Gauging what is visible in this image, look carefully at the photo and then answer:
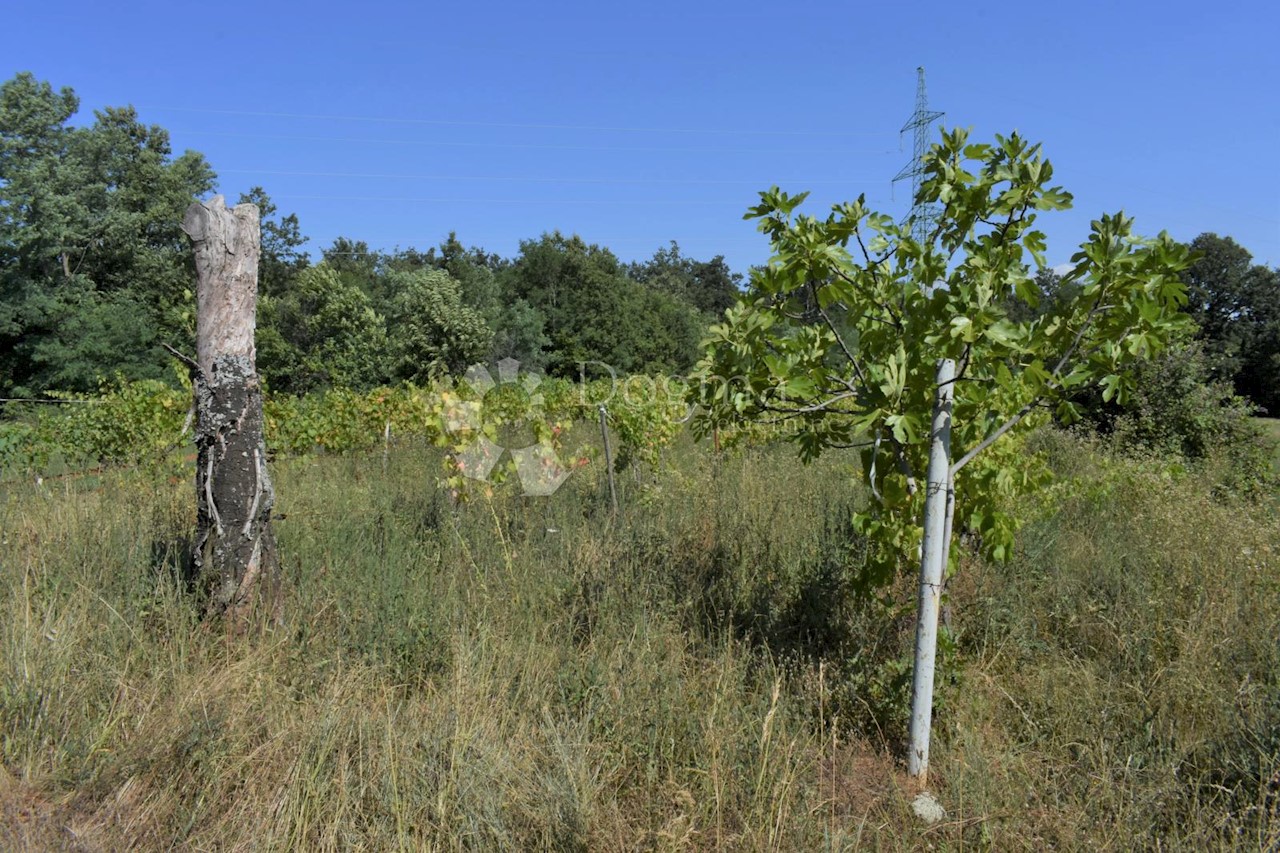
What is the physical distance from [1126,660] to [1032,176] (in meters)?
2.24

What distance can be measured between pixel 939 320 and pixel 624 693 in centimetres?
182

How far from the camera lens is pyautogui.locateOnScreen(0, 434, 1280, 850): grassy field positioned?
7.40ft

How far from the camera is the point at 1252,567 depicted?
12.8 ft

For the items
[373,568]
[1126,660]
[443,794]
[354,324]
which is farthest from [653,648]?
[354,324]

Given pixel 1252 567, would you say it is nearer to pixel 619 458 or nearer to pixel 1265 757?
pixel 1265 757

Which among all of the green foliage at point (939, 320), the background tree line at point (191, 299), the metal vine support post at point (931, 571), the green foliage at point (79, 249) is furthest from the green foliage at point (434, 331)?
the metal vine support post at point (931, 571)

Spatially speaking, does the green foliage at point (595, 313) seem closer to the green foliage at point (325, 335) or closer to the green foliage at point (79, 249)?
the green foliage at point (325, 335)

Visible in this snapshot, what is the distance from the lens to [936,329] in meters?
2.42

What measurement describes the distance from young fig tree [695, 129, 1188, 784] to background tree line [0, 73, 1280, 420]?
17.1 meters

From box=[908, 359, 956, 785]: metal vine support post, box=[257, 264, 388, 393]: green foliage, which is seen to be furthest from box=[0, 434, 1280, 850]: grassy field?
box=[257, 264, 388, 393]: green foliage

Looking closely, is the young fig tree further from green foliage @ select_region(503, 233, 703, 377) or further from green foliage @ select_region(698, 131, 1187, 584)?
green foliage @ select_region(503, 233, 703, 377)

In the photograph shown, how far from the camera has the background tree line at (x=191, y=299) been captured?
90.0ft

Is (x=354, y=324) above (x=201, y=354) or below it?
above

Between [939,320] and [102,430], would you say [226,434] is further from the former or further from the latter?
[102,430]
